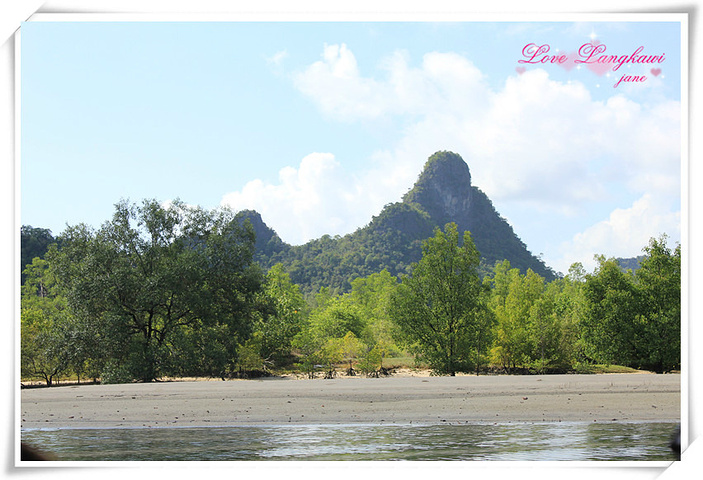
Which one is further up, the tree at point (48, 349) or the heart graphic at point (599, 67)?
the heart graphic at point (599, 67)

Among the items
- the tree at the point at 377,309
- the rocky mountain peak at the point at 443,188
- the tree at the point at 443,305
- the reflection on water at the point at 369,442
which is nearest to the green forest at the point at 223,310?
the tree at the point at 443,305

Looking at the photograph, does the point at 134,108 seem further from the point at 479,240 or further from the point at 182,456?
the point at 479,240

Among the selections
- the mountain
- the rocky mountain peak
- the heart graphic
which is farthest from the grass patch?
the rocky mountain peak

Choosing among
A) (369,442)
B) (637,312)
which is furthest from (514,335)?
(369,442)

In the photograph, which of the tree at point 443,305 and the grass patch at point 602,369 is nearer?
the grass patch at point 602,369

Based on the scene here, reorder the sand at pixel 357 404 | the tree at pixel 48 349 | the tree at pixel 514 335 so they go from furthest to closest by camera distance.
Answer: the tree at pixel 514 335 < the tree at pixel 48 349 < the sand at pixel 357 404

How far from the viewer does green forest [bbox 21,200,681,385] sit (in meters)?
17.2

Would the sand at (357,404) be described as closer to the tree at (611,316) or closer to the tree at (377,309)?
the tree at (611,316)

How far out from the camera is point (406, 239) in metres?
80.4

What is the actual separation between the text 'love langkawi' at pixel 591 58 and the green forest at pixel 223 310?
30.4 ft

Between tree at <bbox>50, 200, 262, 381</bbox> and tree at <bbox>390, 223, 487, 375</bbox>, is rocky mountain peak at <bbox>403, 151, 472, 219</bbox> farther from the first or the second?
tree at <bbox>50, 200, 262, 381</bbox>

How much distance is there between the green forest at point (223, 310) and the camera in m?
17.2

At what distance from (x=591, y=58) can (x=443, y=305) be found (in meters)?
12.8
